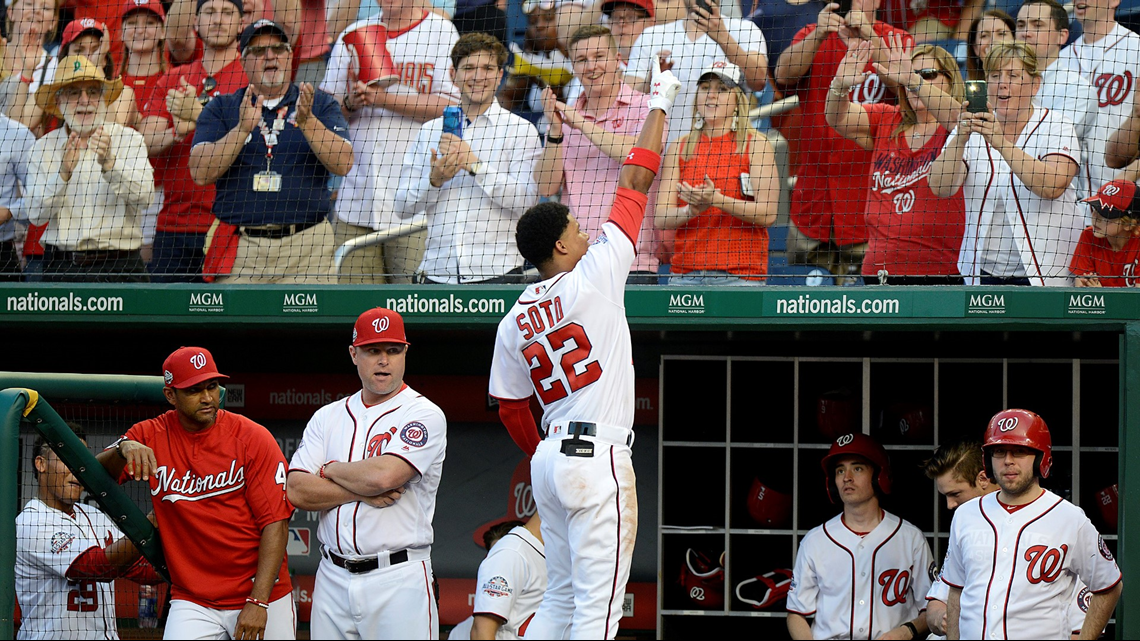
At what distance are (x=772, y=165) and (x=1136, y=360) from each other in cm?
188

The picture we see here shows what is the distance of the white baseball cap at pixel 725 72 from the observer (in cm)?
583

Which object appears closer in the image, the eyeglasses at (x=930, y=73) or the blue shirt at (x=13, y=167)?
the eyeglasses at (x=930, y=73)

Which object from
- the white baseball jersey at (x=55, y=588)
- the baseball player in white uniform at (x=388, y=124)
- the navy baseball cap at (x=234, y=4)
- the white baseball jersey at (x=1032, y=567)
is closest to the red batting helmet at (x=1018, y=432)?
the white baseball jersey at (x=1032, y=567)

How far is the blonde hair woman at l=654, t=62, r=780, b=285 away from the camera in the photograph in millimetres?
5758

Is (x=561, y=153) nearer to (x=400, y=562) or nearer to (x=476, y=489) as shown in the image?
(x=476, y=489)

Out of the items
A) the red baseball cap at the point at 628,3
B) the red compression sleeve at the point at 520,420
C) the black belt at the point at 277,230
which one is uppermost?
the red baseball cap at the point at 628,3

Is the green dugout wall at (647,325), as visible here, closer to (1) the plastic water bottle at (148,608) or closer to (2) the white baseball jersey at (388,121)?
(2) the white baseball jersey at (388,121)

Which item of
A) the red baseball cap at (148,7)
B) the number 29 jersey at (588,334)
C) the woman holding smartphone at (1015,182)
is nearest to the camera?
the number 29 jersey at (588,334)

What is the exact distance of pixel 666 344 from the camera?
262 inches

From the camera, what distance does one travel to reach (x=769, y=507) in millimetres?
6422

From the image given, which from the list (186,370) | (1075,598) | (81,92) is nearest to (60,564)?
(186,370)

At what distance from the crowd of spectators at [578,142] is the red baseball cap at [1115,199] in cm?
2

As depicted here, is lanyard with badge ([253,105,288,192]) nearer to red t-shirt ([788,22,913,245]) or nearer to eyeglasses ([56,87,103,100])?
eyeglasses ([56,87,103,100])

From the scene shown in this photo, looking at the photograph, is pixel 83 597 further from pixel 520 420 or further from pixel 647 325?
pixel 647 325
